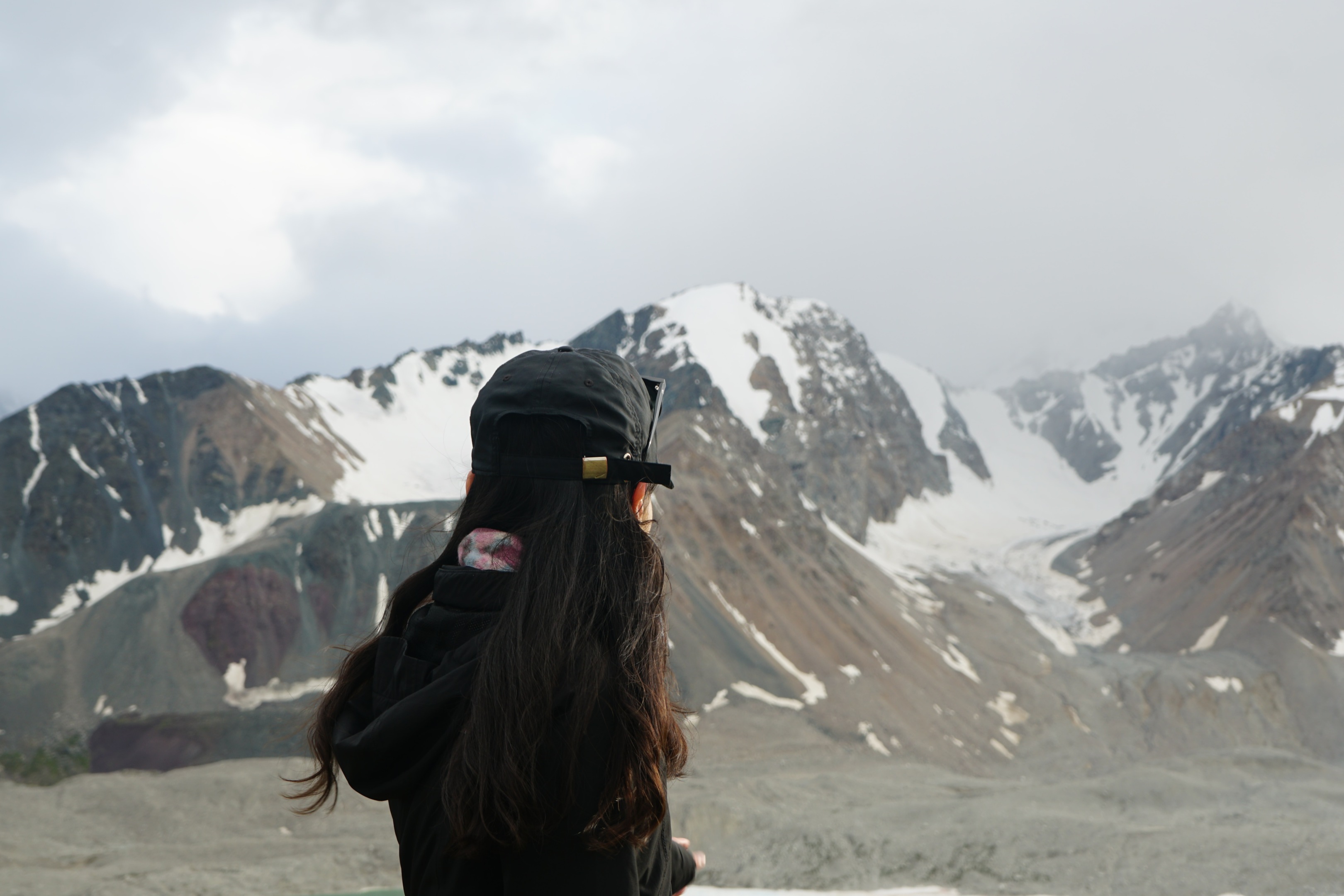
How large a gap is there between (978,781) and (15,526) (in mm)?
33964

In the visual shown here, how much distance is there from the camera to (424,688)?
6.05ft

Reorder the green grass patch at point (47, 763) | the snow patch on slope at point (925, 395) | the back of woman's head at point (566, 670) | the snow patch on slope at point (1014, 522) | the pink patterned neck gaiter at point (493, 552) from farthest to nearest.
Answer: the snow patch on slope at point (925, 395) < the snow patch on slope at point (1014, 522) < the green grass patch at point (47, 763) < the pink patterned neck gaiter at point (493, 552) < the back of woman's head at point (566, 670)

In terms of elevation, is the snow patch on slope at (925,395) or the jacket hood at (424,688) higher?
the snow patch on slope at (925,395)

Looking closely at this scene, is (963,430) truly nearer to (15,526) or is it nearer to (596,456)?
(15,526)

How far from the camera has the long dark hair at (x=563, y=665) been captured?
5.69 feet

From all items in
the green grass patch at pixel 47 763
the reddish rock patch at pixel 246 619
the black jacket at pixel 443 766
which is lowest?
the green grass patch at pixel 47 763

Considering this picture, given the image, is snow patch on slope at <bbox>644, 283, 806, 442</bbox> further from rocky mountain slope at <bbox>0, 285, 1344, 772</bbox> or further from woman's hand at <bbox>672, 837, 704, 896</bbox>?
woman's hand at <bbox>672, 837, 704, 896</bbox>

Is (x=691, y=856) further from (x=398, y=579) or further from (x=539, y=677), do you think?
(x=398, y=579)

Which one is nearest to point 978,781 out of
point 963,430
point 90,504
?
point 90,504

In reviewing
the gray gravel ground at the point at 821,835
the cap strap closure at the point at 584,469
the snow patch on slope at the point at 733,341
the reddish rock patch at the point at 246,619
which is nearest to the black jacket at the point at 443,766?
the cap strap closure at the point at 584,469

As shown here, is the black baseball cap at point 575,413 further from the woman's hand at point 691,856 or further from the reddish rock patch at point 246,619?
the reddish rock patch at point 246,619

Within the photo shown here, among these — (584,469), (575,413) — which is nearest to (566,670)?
(584,469)

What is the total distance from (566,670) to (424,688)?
282 millimetres

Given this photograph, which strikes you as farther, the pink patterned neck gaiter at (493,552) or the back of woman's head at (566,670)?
the pink patterned neck gaiter at (493,552)
